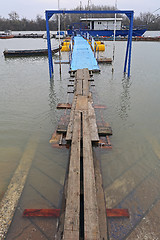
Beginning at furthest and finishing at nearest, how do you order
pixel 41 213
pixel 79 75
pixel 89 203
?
pixel 79 75
pixel 41 213
pixel 89 203

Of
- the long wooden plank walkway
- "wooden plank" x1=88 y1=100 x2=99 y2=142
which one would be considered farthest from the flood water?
the long wooden plank walkway

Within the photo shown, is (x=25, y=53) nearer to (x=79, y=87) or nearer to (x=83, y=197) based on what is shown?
(x=79, y=87)

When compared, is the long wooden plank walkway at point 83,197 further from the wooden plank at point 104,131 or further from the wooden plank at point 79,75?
the wooden plank at point 79,75

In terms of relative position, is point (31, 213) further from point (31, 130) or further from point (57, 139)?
point (31, 130)

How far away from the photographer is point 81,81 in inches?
398

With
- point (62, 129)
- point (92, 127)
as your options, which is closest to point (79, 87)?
point (62, 129)

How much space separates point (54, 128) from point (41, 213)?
360 cm

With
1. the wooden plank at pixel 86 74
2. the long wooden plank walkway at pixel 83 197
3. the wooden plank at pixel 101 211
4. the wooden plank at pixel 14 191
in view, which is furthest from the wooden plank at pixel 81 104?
the wooden plank at pixel 86 74

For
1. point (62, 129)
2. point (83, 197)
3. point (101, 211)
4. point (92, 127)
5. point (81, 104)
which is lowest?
point (101, 211)

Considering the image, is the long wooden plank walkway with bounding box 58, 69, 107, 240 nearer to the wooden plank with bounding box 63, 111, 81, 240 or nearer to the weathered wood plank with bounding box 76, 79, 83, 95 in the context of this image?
the wooden plank with bounding box 63, 111, 81, 240

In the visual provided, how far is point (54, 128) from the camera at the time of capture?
6652 mm

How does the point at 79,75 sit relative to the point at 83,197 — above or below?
above

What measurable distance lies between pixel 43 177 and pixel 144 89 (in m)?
8.91

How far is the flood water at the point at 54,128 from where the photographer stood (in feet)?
13.5
